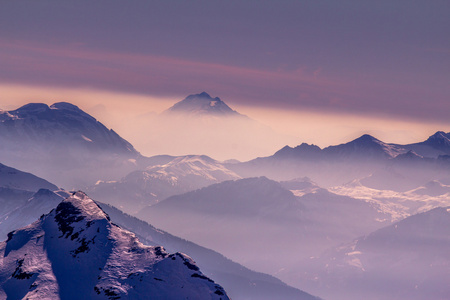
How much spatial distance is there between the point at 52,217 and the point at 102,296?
32.4 m

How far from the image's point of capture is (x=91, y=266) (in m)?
155

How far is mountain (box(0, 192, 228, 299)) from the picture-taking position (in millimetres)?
149000

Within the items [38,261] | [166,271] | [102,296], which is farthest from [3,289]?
[166,271]

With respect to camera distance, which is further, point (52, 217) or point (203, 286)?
point (52, 217)

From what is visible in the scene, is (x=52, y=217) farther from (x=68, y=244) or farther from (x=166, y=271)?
(x=166, y=271)

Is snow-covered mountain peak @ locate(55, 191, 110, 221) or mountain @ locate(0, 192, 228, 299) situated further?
snow-covered mountain peak @ locate(55, 191, 110, 221)

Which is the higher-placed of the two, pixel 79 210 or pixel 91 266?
pixel 79 210

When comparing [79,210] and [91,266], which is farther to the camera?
[79,210]

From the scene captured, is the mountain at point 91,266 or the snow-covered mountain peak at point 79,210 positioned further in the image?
the snow-covered mountain peak at point 79,210

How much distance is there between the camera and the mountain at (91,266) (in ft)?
489

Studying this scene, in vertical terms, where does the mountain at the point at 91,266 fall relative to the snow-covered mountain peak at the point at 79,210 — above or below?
below

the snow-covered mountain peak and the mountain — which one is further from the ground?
the snow-covered mountain peak

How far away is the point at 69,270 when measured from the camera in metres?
155

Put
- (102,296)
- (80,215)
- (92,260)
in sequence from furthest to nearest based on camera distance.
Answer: (80,215), (92,260), (102,296)
